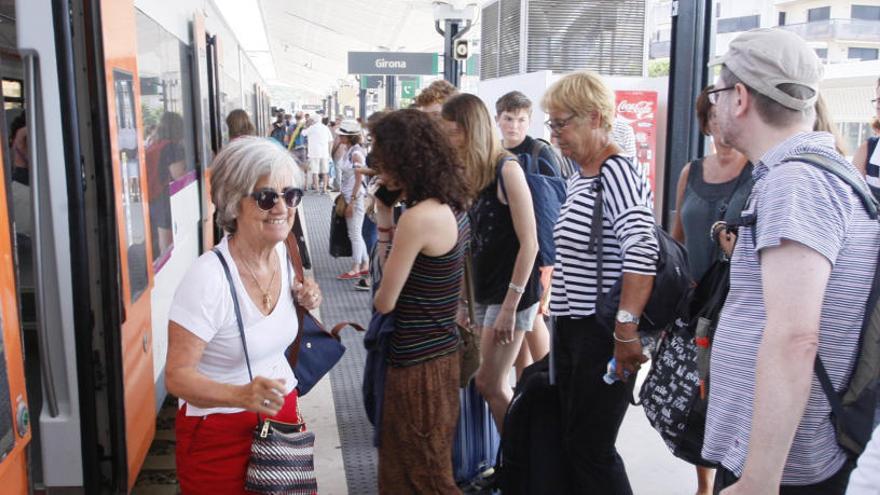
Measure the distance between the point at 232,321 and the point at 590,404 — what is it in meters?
1.33

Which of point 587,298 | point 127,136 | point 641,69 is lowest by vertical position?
point 587,298

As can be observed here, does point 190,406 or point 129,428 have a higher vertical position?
point 190,406

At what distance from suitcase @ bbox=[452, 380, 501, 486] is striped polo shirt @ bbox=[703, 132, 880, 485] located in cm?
191

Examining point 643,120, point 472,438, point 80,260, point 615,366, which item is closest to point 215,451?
point 80,260

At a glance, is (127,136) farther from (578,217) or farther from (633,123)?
(633,123)

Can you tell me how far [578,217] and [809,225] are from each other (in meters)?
1.23

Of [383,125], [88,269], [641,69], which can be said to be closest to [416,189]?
[383,125]

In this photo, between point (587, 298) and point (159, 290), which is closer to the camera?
point (587, 298)

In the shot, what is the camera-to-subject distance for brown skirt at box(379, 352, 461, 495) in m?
2.81

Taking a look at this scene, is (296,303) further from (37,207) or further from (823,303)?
(823,303)

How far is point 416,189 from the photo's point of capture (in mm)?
2764

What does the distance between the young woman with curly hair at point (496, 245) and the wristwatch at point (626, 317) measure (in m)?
0.85

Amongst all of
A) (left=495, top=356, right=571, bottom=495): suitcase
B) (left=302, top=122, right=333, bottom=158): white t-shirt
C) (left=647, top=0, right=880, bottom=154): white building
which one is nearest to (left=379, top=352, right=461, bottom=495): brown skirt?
(left=495, top=356, right=571, bottom=495): suitcase

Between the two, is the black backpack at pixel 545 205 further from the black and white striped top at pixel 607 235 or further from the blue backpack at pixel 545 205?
the black and white striped top at pixel 607 235
